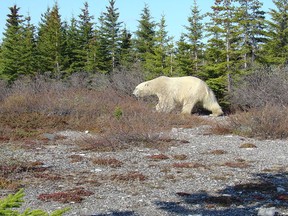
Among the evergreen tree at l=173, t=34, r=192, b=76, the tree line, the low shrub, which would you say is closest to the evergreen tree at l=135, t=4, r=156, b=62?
the tree line

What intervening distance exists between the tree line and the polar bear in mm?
3028

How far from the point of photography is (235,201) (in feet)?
22.2

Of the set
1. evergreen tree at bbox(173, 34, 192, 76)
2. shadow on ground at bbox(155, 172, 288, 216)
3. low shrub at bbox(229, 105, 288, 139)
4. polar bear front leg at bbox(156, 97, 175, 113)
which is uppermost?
evergreen tree at bbox(173, 34, 192, 76)

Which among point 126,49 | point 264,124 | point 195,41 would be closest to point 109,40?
point 126,49

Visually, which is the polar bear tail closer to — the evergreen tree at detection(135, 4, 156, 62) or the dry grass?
the dry grass

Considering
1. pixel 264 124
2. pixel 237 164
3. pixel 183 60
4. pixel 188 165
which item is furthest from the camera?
pixel 183 60

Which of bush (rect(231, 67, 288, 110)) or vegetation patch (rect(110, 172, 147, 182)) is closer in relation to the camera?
vegetation patch (rect(110, 172, 147, 182))

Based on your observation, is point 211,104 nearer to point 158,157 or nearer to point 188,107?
point 188,107

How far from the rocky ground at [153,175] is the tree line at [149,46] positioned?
436 inches

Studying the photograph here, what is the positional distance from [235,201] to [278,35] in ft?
88.9

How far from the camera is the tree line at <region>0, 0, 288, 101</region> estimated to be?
23.6 meters

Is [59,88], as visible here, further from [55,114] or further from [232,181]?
[232,181]

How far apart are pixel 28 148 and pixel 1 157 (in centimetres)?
162

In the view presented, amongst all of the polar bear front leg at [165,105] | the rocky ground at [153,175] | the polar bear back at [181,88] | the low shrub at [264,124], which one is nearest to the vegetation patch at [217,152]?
the rocky ground at [153,175]
